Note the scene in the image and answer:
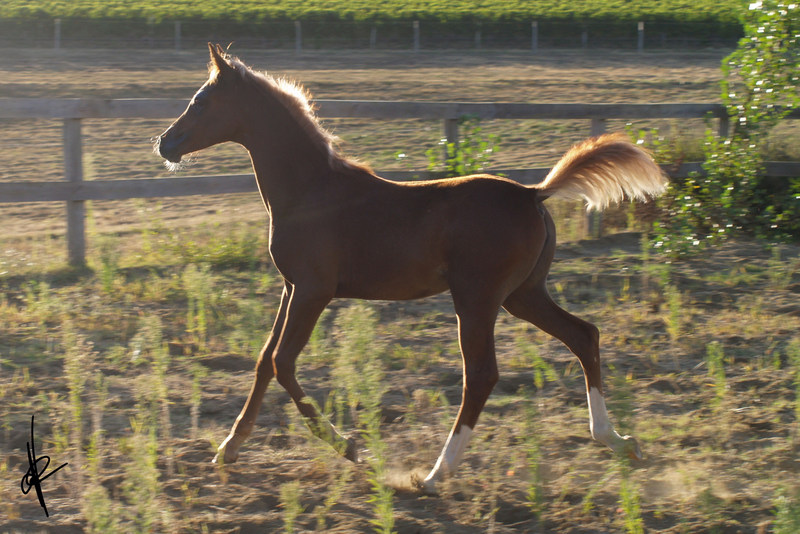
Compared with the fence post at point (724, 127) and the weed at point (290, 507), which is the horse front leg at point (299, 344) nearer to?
the weed at point (290, 507)

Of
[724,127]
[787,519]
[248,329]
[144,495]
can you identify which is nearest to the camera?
[787,519]

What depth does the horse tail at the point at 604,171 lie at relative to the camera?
4.14m

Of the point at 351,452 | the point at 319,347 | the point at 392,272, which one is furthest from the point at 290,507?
the point at 319,347

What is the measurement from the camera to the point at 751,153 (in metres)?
8.22

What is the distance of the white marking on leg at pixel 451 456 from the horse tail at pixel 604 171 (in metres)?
1.19

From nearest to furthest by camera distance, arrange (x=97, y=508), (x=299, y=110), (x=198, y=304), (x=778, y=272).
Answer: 1. (x=97, y=508)
2. (x=299, y=110)
3. (x=198, y=304)
4. (x=778, y=272)

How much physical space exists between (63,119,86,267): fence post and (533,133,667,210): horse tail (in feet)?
15.8

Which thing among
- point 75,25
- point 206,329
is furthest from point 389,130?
point 75,25

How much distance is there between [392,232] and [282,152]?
72 cm

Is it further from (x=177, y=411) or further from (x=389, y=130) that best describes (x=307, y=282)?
(x=389, y=130)

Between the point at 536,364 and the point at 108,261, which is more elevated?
the point at 108,261

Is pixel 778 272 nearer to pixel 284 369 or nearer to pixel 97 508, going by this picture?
pixel 284 369

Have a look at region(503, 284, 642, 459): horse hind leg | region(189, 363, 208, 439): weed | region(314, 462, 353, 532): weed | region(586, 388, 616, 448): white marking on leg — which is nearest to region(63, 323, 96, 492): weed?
region(189, 363, 208, 439): weed

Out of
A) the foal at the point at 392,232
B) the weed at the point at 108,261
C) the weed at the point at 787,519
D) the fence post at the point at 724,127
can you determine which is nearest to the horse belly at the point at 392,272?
the foal at the point at 392,232
